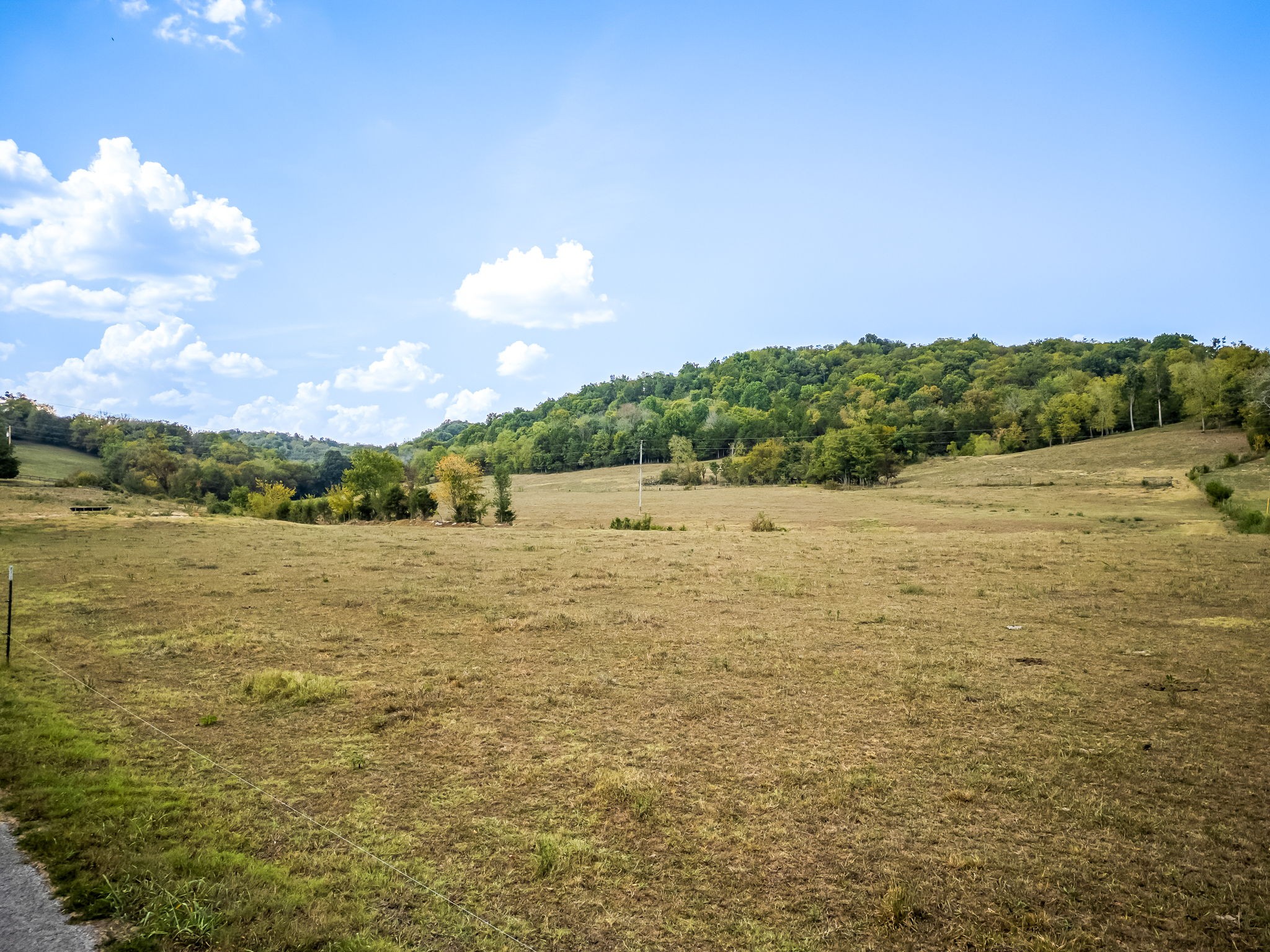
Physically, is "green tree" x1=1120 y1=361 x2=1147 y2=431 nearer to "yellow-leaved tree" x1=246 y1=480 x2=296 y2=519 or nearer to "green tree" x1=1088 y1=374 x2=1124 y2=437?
"green tree" x1=1088 y1=374 x2=1124 y2=437

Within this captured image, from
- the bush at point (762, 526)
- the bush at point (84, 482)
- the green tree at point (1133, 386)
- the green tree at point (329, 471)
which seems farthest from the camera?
the green tree at point (329, 471)

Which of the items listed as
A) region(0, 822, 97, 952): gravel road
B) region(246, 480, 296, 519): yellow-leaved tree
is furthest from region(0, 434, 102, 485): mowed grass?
region(0, 822, 97, 952): gravel road

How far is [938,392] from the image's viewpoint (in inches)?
5492

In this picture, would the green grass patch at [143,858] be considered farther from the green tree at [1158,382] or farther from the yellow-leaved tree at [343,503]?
the green tree at [1158,382]

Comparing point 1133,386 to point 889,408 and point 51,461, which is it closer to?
point 889,408

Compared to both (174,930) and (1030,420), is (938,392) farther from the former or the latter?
(174,930)

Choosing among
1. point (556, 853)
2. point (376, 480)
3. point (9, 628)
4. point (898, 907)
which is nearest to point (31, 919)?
point (556, 853)

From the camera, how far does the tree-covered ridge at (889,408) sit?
96500mm

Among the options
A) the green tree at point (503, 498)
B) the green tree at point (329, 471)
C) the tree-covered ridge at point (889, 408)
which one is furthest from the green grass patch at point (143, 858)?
the green tree at point (329, 471)

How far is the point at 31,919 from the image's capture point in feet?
16.4

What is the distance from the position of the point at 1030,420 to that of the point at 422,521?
101152 millimetres

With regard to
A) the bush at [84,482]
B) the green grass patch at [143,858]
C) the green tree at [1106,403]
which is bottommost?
the green grass patch at [143,858]

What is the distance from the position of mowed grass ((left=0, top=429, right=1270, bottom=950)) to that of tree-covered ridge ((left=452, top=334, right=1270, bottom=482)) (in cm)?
8353

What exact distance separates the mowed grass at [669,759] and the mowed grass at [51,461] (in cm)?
8857
